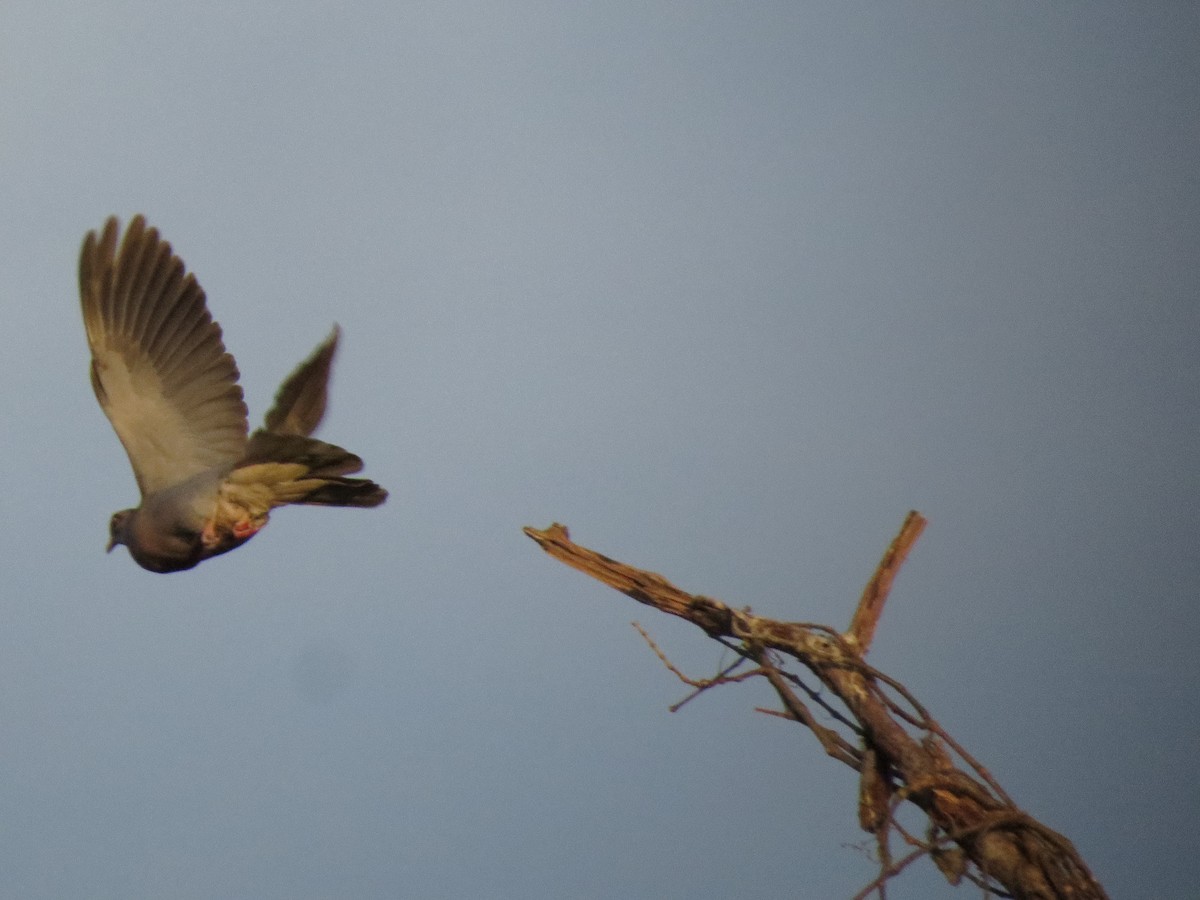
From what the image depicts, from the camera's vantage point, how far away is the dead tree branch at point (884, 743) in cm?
252

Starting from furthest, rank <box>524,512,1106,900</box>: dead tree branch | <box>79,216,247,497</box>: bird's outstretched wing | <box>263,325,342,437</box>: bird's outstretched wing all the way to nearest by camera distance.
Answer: <box>79,216,247,497</box>: bird's outstretched wing, <box>263,325,342,437</box>: bird's outstretched wing, <box>524,512,1106,900</box>: dead tree branch

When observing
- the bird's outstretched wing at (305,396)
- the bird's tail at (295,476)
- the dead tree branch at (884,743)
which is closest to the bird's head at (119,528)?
the bird's tail at (295,476)

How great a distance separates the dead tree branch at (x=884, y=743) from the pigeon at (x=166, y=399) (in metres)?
1.35

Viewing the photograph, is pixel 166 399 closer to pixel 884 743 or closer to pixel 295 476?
pixel 295 476

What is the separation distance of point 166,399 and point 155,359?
130mm

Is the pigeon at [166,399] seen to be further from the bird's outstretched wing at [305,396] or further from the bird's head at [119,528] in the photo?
the bird's outstretched wing at [305,396]

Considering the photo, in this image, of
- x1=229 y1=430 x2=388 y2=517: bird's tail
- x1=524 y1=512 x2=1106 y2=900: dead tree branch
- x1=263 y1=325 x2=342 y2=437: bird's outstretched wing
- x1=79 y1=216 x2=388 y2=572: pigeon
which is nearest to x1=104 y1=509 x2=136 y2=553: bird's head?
x1=79 y1=216 x2=388 y2=572: pigeon

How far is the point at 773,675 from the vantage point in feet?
9.23

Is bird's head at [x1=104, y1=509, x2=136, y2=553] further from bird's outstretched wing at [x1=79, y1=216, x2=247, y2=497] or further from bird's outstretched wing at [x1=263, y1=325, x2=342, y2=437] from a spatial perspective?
bird's outstretched wing at [x1=263, y1=325, x2=342, y2=437]

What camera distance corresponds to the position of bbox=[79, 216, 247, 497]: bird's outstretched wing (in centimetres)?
420

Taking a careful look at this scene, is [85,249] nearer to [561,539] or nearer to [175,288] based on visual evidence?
[175,288]

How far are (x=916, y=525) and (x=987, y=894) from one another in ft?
2.71

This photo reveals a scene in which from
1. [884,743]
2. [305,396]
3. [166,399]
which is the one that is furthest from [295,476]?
[884,743]

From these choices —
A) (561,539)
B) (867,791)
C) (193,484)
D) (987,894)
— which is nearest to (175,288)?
(193,484)
